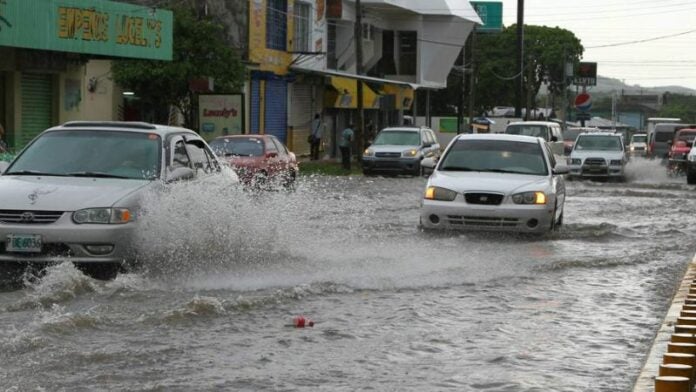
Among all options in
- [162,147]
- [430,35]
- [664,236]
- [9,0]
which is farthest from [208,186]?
[430,35]

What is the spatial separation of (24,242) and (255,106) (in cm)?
3352

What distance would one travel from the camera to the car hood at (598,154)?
3797cm

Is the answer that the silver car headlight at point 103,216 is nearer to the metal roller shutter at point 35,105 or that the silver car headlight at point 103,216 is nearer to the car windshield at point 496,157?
the car windshield at point 496,157

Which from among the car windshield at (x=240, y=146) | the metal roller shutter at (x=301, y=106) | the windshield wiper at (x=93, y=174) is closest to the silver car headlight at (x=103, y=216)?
the windshield wiper at (x=93, y=174)

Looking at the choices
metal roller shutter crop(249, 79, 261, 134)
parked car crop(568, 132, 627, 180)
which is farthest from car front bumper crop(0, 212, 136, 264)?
metal roller shutter crop(249, 79, 261, 134)

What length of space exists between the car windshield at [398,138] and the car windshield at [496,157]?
20785 millimetres

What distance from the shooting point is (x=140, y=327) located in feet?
30.6

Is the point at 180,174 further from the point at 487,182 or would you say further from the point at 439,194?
the point at 487,182

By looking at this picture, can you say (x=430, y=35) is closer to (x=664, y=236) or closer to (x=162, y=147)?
(x=664, y=236)

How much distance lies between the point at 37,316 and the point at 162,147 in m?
3.68

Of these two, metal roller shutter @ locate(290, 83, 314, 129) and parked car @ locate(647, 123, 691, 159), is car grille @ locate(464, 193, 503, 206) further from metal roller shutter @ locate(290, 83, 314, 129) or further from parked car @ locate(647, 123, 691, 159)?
parked car @ locate(647, 123, 691, 159)

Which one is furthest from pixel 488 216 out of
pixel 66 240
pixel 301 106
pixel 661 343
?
pixel 301 106

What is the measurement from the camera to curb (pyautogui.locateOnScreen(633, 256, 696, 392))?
7250 mm

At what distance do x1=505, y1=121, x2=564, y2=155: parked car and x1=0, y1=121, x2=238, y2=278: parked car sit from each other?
94.7 ft
